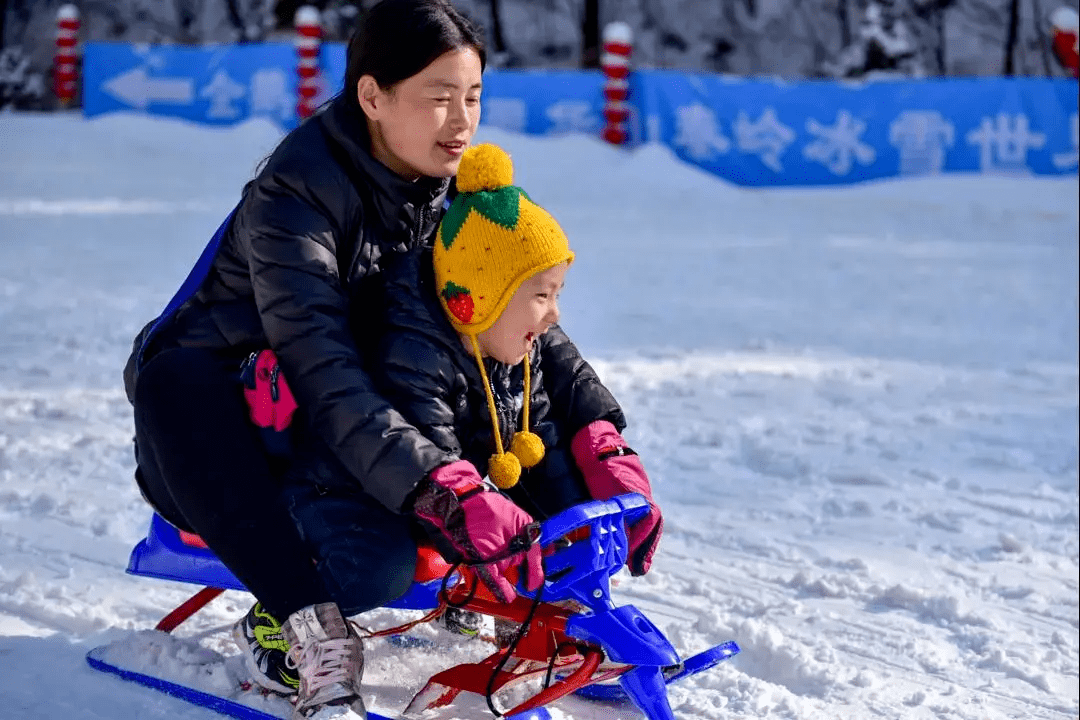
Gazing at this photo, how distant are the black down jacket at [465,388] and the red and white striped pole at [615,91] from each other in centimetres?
964

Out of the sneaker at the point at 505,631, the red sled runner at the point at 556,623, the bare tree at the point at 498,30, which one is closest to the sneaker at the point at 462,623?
the sneaker at the point at 505,631

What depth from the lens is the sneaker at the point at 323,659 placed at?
6.29ft

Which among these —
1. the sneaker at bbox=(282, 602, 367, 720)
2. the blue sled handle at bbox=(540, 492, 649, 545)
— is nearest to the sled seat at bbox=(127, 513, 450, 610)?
the sneaker at bbox=(282, 602, 367, 720)

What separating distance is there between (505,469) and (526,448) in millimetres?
55

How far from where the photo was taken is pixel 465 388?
2.03 meters

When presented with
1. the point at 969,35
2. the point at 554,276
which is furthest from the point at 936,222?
the point at 969,35

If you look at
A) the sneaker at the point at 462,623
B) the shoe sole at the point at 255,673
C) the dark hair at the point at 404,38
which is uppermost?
the dark hair at the point at 404,38

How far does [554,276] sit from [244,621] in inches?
30.1

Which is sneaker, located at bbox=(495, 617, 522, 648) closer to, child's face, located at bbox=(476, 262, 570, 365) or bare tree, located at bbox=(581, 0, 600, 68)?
child's face, located at bbox=(476, 262, 570, 365)

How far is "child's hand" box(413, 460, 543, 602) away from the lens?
1795mm

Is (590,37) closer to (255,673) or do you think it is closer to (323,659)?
(255,673)

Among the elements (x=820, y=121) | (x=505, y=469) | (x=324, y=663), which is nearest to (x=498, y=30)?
(x=820, y=121)

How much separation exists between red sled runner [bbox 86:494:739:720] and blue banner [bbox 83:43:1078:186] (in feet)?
31.5

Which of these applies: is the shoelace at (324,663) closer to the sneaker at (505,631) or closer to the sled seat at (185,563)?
the sled seat at (185,563)
